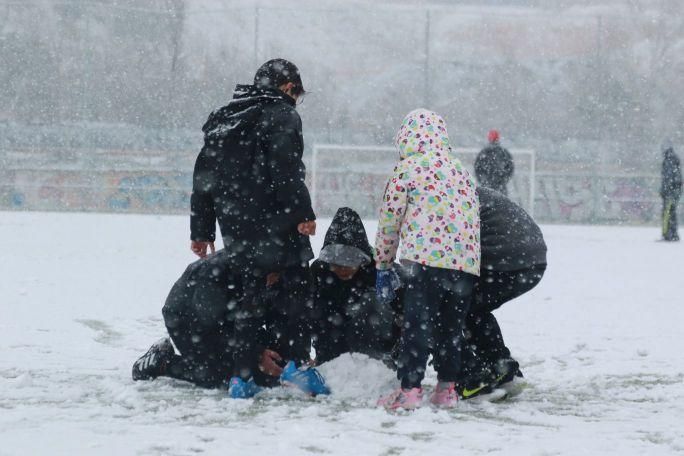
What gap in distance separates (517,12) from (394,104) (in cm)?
635

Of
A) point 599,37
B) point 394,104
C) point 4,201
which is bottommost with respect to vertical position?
point 4,201

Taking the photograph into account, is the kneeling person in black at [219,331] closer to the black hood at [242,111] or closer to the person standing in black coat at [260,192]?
the person standing in black coat at [260,192]

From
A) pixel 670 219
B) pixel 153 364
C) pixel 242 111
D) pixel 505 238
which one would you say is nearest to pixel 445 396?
pixel 505 238

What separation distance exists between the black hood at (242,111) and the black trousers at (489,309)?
44.8 inches

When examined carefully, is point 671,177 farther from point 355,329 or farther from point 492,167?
point 355,329

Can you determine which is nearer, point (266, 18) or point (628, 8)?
point (266, 18)

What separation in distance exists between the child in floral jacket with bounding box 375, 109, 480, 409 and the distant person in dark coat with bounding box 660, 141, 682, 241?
41.8 feet

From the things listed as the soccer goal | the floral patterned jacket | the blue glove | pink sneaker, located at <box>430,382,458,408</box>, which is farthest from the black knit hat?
the soccer goal

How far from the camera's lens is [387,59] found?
31.1 meters

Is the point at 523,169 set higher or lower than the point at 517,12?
lower

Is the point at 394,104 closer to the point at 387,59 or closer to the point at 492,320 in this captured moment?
the point at 387,59

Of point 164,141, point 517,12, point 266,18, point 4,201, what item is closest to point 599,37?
point 517,12

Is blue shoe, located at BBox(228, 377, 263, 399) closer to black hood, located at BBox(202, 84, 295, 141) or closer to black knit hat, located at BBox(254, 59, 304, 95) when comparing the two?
black hood, located at BBox(202, 84, 295, 141)

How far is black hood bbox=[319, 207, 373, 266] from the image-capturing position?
14.4 ft
